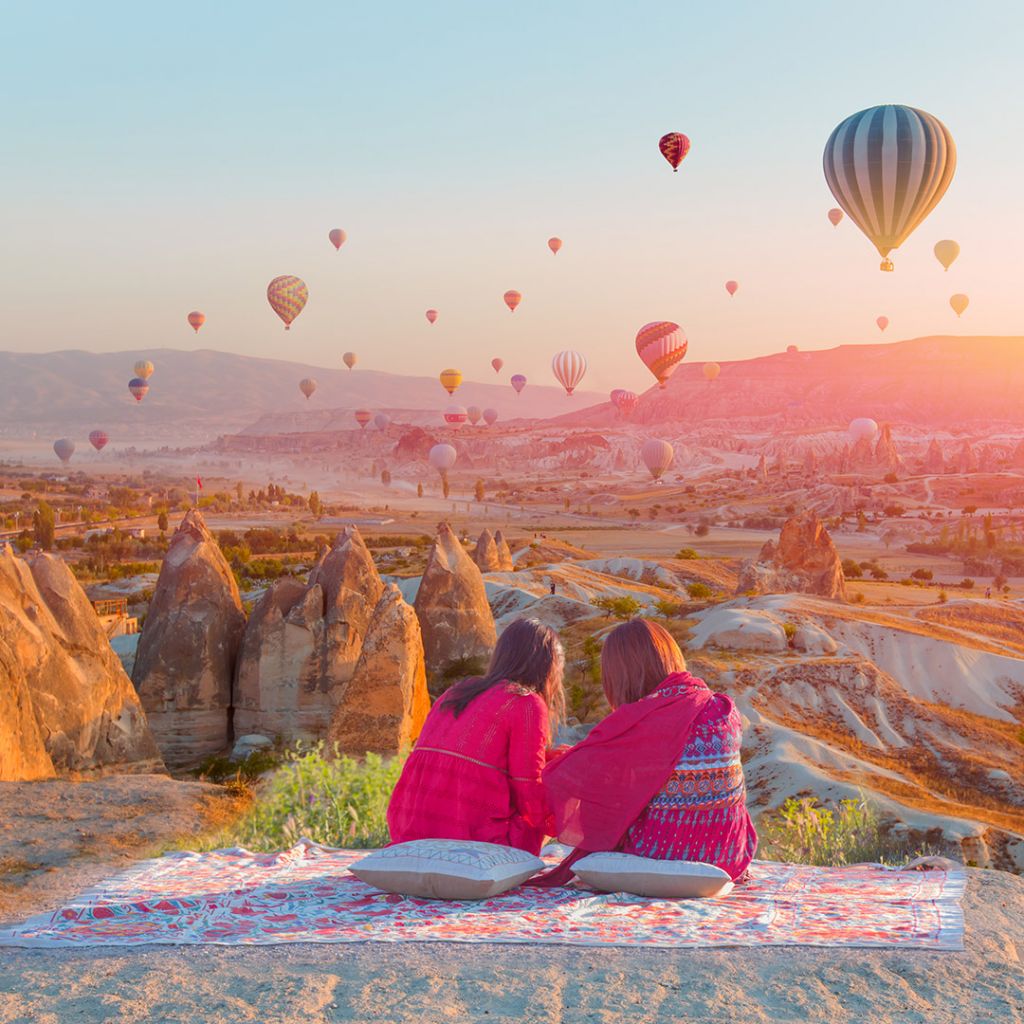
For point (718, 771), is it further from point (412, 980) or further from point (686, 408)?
point (686, 408)

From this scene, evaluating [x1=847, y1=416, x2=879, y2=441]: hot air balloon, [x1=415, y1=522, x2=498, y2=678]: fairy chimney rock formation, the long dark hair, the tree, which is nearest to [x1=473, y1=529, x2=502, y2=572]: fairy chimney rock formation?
[x1=415, y1=522, x2=498, y2=678]: fairy chimney rock formation

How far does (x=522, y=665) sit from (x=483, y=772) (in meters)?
0.47

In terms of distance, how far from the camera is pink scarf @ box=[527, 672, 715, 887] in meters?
4.79

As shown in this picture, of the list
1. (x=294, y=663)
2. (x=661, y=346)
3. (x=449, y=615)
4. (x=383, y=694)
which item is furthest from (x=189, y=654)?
(x=661, y=346)

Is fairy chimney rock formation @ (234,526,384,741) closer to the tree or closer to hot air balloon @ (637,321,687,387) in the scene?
the tree

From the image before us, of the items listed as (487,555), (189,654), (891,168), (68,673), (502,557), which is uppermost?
(891,168)

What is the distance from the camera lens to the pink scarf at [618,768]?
4.79 meters

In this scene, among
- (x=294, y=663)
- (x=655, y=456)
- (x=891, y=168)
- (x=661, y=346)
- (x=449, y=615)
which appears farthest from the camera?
(x=655, y=456)

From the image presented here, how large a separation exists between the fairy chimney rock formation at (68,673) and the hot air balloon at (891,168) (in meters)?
24.4

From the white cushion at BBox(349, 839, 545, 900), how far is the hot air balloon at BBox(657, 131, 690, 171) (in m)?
41.0

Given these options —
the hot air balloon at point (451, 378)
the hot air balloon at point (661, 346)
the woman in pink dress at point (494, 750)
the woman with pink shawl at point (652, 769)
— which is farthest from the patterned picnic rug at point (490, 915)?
the hot air balloon at point (451, 378)

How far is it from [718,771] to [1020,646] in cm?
2232

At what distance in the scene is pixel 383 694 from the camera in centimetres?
998

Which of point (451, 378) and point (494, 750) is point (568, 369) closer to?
point (451, 378)
